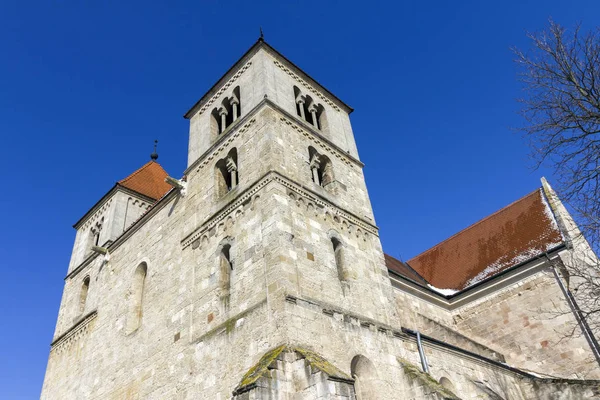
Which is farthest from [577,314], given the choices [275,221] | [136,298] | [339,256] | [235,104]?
[136,298]

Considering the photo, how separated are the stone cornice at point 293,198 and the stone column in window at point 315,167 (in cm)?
101

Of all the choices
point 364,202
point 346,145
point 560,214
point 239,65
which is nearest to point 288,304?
point 364,202

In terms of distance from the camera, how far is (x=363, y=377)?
10.0 metres

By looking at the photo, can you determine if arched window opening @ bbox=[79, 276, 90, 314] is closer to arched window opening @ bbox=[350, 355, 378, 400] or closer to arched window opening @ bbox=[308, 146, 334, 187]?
arched window opening @ bbox=[308, 146, 334, 187]

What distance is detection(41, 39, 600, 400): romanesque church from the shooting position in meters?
9.79

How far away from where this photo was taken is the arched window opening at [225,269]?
11.1 meters

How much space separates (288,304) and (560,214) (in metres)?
13.9

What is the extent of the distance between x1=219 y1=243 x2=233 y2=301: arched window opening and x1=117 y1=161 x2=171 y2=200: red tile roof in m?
10.3

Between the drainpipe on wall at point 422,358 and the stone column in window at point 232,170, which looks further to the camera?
the stone column in window at point 232,170

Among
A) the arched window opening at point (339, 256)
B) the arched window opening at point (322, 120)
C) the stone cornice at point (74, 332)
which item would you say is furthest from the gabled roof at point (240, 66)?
the stone cornice at point (74, 332)

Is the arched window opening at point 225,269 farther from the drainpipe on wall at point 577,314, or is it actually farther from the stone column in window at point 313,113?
the drainpipe on wall at point 577,314

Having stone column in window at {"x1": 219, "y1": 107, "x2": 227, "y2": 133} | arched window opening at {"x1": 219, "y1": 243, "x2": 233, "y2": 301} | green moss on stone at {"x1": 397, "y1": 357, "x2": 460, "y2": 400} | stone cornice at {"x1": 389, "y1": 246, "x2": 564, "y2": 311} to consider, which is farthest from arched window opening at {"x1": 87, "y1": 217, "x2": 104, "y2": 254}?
green moss on stone at {"x1": 397, "y1": 357, "x2": 460, "y2": 400}

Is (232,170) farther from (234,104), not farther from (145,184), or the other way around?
(145,184)

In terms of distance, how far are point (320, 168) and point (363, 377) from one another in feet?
21.3
